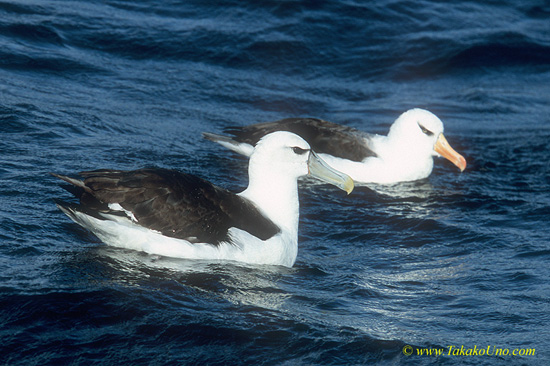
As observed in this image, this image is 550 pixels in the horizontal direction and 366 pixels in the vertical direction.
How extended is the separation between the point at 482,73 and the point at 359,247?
30.5 feet

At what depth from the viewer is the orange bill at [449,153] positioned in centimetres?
1112

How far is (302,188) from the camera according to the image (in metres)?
10.1

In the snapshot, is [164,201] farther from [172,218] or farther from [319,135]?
[319,135]

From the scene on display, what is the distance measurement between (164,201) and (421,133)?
19.1ft

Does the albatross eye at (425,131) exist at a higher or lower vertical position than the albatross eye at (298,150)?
lower

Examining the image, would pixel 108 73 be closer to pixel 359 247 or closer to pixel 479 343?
pixel 359 247

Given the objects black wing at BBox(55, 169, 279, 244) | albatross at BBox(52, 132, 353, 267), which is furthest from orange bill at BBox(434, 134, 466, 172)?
black wing at BBox(55, 169, 279, 244)

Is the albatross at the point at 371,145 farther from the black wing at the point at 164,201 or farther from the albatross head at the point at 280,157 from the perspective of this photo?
the black wing at the point at 164,201

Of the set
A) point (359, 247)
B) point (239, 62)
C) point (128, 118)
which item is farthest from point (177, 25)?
point (359, 247)

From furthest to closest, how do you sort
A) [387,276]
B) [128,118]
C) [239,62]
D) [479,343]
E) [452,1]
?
[452,1] < [239,62] < [128,118] < [387,276] < [479,343]

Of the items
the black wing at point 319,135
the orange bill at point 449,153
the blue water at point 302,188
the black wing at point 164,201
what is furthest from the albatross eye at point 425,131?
the black wing at point 164,201

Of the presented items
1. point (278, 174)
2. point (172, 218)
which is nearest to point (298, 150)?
point (278, 174)

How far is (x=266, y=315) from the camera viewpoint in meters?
6.18

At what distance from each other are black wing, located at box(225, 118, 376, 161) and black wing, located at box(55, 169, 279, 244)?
3.76 metres
